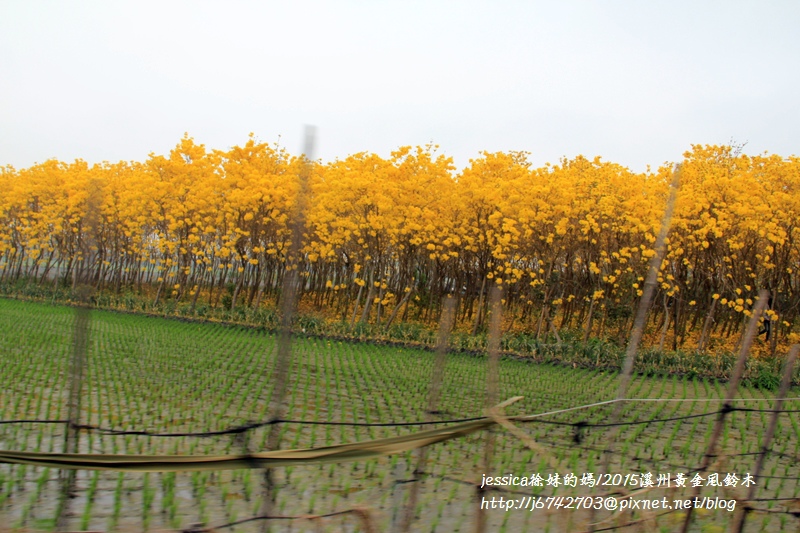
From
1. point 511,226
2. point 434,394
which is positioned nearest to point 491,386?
point 434,394

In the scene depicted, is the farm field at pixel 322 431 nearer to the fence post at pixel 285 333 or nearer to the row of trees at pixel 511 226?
the fence post at pixel 285 333

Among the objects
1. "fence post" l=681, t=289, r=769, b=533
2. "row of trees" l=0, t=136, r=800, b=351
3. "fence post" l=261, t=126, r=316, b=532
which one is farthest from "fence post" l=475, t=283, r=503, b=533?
"row of trees" l=0, t=136, r=800, b=351

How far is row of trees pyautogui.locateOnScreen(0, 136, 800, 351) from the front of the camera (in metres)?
17.8

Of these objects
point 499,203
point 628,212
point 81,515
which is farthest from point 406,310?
point 81,515

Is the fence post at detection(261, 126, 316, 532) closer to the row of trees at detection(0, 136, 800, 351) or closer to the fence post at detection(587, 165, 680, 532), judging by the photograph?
the fence post at detection(587, 165, 680, 532)

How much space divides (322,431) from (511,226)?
12.8 metres

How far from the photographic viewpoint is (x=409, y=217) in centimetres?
1948

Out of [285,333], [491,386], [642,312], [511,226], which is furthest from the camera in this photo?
[511,226]

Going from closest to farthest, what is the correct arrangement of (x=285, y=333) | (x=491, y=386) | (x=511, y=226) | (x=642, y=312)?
(x=285, y=333), (x=491, y=386), (x=642, y=312), (x=511, y=226)

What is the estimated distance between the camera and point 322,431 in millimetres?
6594

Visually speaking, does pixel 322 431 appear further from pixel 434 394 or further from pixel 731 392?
pixel 731 392

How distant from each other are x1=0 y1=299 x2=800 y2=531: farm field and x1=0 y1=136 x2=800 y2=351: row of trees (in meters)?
5.12

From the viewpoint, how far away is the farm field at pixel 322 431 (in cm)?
409

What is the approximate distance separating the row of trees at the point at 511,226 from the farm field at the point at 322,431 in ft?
16.8
